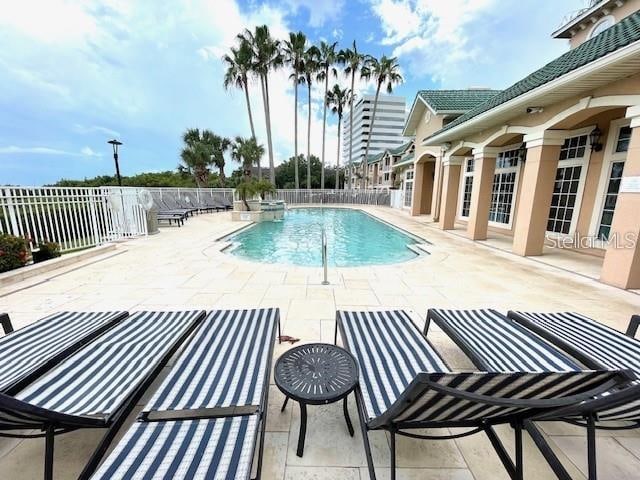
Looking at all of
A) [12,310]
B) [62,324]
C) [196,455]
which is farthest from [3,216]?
[196,455]

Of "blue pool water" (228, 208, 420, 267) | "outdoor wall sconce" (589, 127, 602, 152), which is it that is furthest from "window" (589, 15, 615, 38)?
"blue pool water" (228, 208, 420, 267)

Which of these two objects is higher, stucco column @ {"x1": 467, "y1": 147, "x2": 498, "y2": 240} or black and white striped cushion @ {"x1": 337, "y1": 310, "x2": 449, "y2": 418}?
stucco column @ {"x1": 467, "y1": 147, "x2": 498, "y2": 240}

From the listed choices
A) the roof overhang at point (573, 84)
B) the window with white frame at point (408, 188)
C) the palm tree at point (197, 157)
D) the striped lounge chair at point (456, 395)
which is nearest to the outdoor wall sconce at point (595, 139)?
the roof overhang at point (573, 84)

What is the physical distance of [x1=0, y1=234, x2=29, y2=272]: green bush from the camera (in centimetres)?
438

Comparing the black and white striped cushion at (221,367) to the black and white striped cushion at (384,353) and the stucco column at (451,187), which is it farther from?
the stucco column at (451,187)

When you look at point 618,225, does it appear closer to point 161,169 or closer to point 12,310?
point 12,310

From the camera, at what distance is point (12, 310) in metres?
3.37

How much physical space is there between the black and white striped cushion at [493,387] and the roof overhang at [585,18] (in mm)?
12858

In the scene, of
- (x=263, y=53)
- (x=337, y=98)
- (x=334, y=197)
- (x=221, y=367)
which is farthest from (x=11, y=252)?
(x=337, y=98)

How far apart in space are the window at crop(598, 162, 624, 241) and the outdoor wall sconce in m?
0.51

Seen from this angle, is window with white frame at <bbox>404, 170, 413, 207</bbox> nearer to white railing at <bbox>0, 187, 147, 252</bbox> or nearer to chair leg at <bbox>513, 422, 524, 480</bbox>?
white railing at <bbox>0, 187, 147, 252</bbox>

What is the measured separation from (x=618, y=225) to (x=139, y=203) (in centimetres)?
1152

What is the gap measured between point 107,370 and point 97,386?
0.16 meters

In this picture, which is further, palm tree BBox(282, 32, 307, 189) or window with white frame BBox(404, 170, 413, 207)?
palm tree BBox(282, 32, 307, 189)
